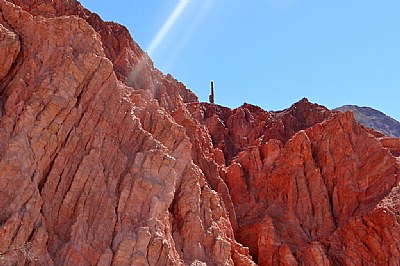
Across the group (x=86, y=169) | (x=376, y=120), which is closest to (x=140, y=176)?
(x=86, y=169)

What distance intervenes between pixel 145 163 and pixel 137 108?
23.9 ft

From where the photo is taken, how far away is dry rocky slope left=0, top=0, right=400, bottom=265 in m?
29.8

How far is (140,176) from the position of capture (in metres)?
33.9

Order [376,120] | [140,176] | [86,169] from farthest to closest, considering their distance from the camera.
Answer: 1. [376,120]
2. [140,176]
3. [86,169]

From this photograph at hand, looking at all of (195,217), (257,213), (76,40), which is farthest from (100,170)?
(257,213)

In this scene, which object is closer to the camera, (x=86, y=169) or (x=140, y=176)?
(x=86, y=169)

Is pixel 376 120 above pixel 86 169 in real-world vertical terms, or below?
above

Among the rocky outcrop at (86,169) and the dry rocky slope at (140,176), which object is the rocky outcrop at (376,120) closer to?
the dry rocky slope at (140,176)

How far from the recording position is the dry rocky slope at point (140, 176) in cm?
2984

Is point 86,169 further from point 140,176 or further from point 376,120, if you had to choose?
point 376,120

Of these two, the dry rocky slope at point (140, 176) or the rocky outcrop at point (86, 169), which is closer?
the rocky outcrop at point (86, 169)

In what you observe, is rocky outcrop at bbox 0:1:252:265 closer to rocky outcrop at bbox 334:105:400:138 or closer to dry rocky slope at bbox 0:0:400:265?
dry rocky slope at bbox 0:0:400:265

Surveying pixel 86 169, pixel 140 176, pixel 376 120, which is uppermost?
pixel 376 120

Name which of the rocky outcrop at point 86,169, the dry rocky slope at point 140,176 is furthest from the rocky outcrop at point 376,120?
the rocky outcrop at point 86,169
